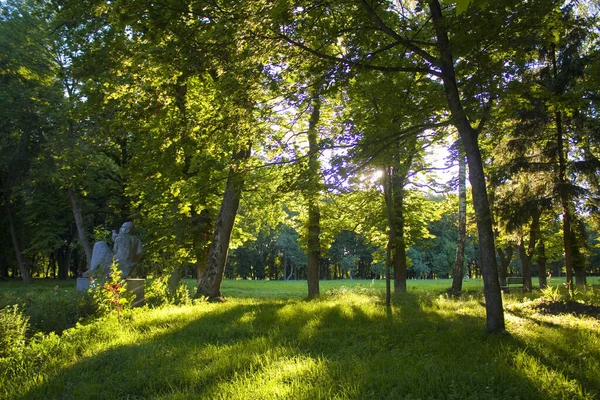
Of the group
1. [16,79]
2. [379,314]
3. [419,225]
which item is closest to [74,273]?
[16,79]

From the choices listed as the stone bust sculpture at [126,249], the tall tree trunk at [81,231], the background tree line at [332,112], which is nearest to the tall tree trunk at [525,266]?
the background tree line at [332,112]

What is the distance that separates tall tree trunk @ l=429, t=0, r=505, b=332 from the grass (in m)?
0.45

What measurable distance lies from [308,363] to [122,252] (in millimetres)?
8143

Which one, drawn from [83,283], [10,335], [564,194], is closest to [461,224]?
[564,194]

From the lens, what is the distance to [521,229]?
15.0 meters

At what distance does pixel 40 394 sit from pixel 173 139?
557 centimetres

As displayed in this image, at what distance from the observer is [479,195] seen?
630cm

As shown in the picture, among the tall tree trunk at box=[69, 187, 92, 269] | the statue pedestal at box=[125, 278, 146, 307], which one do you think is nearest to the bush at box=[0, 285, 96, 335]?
the statue pedestal at box=[125, 278, 146, 307]

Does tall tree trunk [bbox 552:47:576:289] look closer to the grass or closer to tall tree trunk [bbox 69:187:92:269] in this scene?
the grass

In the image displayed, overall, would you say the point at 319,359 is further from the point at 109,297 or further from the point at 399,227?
the point at 399,227

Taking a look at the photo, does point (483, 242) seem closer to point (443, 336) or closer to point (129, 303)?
point (443, 336)

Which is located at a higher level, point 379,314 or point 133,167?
point 133,167

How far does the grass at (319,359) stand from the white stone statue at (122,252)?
12.0 feet

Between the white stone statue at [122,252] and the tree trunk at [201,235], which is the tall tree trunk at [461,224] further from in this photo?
the white stone statue at [122,252]
